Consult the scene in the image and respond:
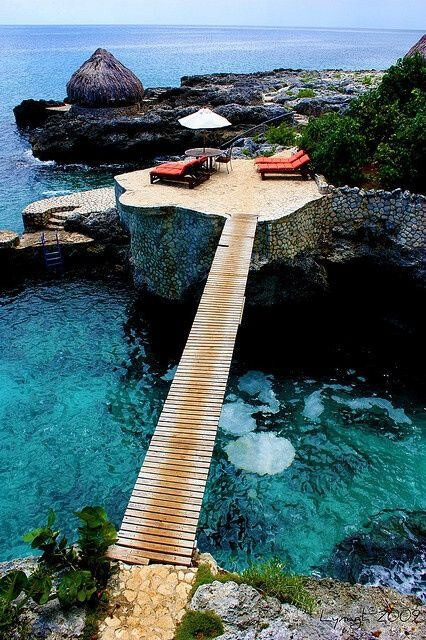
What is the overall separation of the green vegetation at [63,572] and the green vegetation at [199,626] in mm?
1355

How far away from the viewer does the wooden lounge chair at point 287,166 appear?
21.0 m

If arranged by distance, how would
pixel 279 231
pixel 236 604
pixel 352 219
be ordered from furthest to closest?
pixel 352 219 < pixel 279 231 < pixel 236 604

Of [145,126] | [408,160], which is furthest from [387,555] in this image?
[145,126]

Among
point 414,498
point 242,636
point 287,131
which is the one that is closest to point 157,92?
point 287,131

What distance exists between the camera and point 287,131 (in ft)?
95.6

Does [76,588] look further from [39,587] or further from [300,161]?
[300,161]

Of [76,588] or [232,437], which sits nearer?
[76,588]

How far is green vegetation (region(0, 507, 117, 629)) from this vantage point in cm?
725

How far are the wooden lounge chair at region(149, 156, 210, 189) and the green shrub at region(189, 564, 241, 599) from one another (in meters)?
15.2

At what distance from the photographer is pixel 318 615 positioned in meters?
7.56

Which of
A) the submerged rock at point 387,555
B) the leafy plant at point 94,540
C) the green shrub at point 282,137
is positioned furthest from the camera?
the green shrub at point 282,137

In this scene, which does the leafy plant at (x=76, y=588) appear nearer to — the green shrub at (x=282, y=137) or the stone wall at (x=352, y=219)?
the stone wall at (x=352, y=219)

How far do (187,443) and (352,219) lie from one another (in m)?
11.8

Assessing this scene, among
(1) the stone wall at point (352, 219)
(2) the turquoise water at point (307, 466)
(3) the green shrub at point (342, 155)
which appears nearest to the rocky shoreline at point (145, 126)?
(3) the green shrub at point (342, 155)
